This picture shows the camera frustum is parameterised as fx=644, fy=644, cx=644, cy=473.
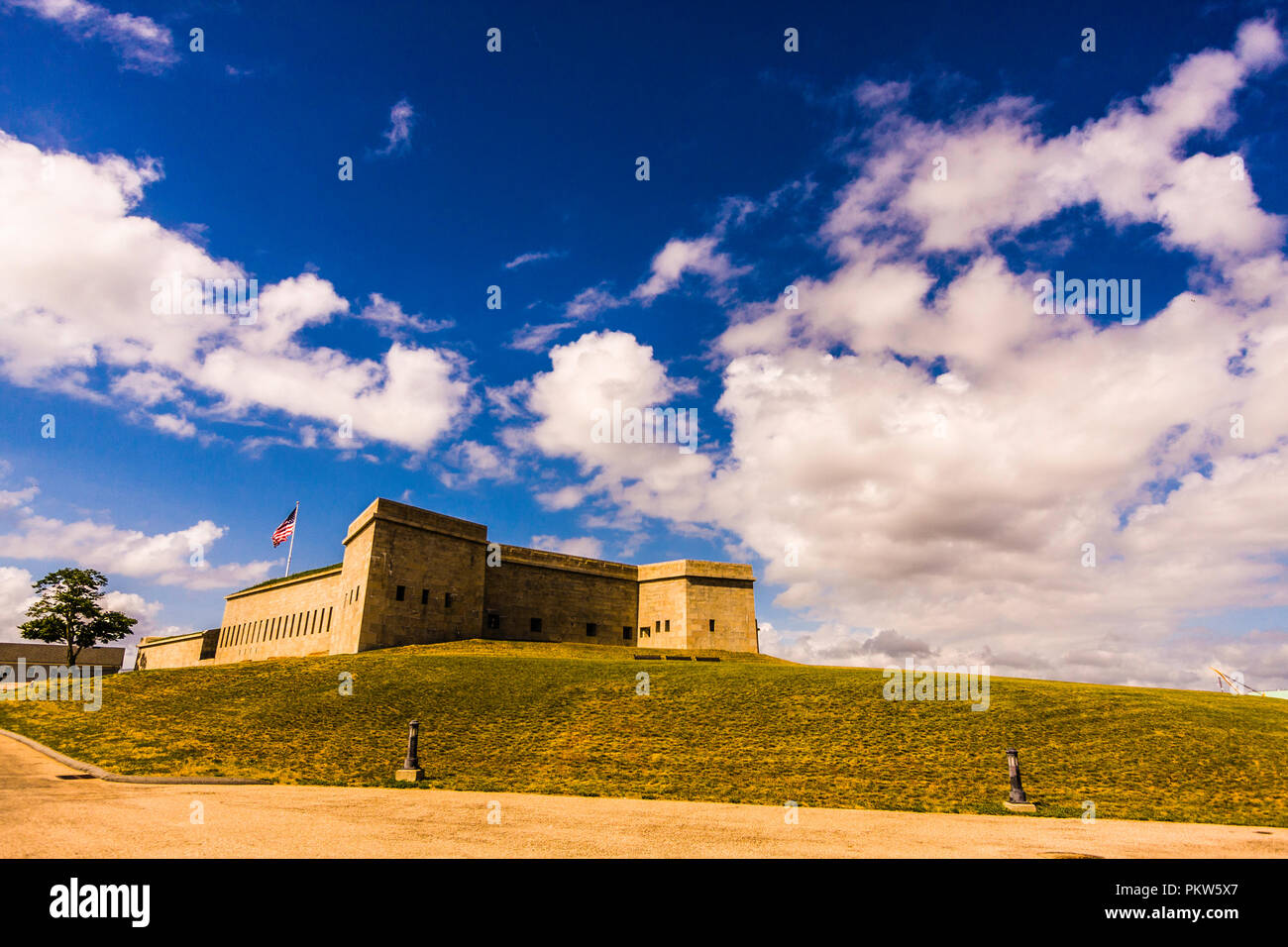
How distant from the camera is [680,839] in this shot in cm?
884

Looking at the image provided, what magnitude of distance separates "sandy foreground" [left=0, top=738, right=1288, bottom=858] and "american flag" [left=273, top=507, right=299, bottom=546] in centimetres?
3329

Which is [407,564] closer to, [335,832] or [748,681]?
[748,681]

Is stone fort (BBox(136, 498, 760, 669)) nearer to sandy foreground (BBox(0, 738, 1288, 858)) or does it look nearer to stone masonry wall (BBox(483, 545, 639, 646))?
stone masonry wall (BBox(483, 545, 639, 646))

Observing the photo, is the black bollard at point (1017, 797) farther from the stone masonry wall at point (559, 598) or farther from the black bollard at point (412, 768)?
the stone masonry wall at point (559, 598)

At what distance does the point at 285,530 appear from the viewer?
4509cm

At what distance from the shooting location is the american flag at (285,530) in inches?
1757

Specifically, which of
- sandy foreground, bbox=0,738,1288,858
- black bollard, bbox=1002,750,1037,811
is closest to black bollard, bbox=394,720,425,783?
sandy foreground, bbox=0,738,1288,858

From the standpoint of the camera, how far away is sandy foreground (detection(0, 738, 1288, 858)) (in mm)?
7609

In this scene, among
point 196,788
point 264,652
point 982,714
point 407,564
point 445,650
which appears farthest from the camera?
point 264,652

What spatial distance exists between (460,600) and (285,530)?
1356 centimetres

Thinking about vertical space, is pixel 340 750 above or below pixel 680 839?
below

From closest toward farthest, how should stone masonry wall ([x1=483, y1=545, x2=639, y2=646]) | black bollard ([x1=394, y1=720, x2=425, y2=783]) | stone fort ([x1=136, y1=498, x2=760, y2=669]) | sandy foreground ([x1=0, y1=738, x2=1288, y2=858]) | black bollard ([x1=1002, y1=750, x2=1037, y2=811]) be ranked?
sandy foreground ([x1=0, y1=738, x2=1288, y2=858]), black bollard ([x1=1002, y1=750, x2=1037, y2=811]), black bollard ([x1=394, y1=720, x2=425, y2=783]), stone fort ([x1=136, y1=498, x2=760, y2=669]), stone masonry wall ([x1=483, y1=545, x2=639, y2=646])
